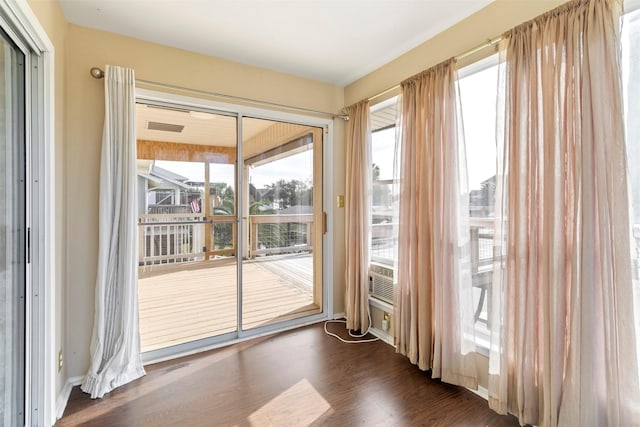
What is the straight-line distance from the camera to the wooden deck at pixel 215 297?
2697 millimetres

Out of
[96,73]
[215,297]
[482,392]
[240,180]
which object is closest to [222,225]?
[240,180]

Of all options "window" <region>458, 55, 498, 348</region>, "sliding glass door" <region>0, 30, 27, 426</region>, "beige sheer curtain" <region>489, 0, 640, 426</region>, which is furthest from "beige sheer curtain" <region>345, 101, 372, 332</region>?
"sliding glass door" <region>0, 30, 27, 426</region>

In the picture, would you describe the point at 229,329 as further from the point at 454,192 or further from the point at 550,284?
the point at 550,284

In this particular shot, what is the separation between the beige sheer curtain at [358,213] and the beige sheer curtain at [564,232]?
1346mm

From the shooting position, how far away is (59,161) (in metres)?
2.00

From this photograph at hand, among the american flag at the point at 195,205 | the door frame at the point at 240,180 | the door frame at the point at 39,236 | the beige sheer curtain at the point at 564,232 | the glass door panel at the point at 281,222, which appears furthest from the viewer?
the glass door panel at the point at 281,222

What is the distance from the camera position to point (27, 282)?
64.9 inches

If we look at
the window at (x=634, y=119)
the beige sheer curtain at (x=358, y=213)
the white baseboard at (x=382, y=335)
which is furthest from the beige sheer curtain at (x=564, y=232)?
the beige sheer curtain at (x=358, y=213)

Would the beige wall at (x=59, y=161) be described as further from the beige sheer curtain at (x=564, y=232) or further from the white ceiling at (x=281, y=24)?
the beige sheer curtain at (x=564, y=232)

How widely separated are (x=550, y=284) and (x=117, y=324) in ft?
9.47

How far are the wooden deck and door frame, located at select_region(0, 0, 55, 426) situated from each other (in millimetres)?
877

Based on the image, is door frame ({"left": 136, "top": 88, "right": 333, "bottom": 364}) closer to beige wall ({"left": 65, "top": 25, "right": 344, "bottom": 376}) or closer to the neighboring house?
beige wall ({"left": 65, "top": 25, "right": 344, "bottom": 376})

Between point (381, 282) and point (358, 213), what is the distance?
748 mm

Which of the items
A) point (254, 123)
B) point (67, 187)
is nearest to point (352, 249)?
point (254, 123)
